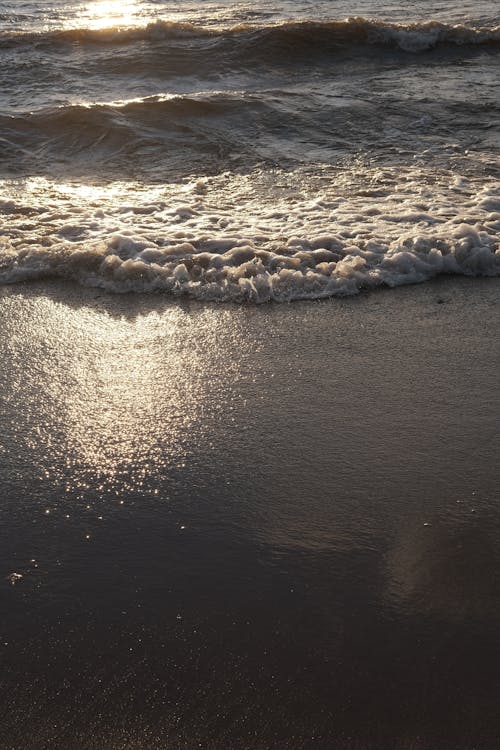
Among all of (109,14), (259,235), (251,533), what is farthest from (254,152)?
(109,14)

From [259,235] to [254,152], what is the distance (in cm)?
251

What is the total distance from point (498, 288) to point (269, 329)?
4.74ft

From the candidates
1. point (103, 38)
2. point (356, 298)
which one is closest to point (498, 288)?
point (356, 298)

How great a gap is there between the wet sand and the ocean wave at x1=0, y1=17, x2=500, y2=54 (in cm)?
907

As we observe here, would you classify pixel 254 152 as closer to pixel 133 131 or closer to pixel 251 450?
pixel 133 131

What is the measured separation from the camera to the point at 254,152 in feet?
23.8

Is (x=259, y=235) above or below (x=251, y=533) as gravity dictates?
above

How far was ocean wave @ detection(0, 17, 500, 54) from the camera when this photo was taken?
1166 centimetres

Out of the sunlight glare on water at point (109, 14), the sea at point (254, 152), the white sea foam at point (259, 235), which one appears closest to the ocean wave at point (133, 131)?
the sea at point (254, 152)

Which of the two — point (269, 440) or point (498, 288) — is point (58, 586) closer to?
point (269, 440)

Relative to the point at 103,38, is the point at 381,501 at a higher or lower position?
lower

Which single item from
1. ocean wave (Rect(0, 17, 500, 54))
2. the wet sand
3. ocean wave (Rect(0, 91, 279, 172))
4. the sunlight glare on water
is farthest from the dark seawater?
the sunlight glare on water

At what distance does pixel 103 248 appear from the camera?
15.9 ft

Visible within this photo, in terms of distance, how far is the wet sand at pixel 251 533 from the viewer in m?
1.99
